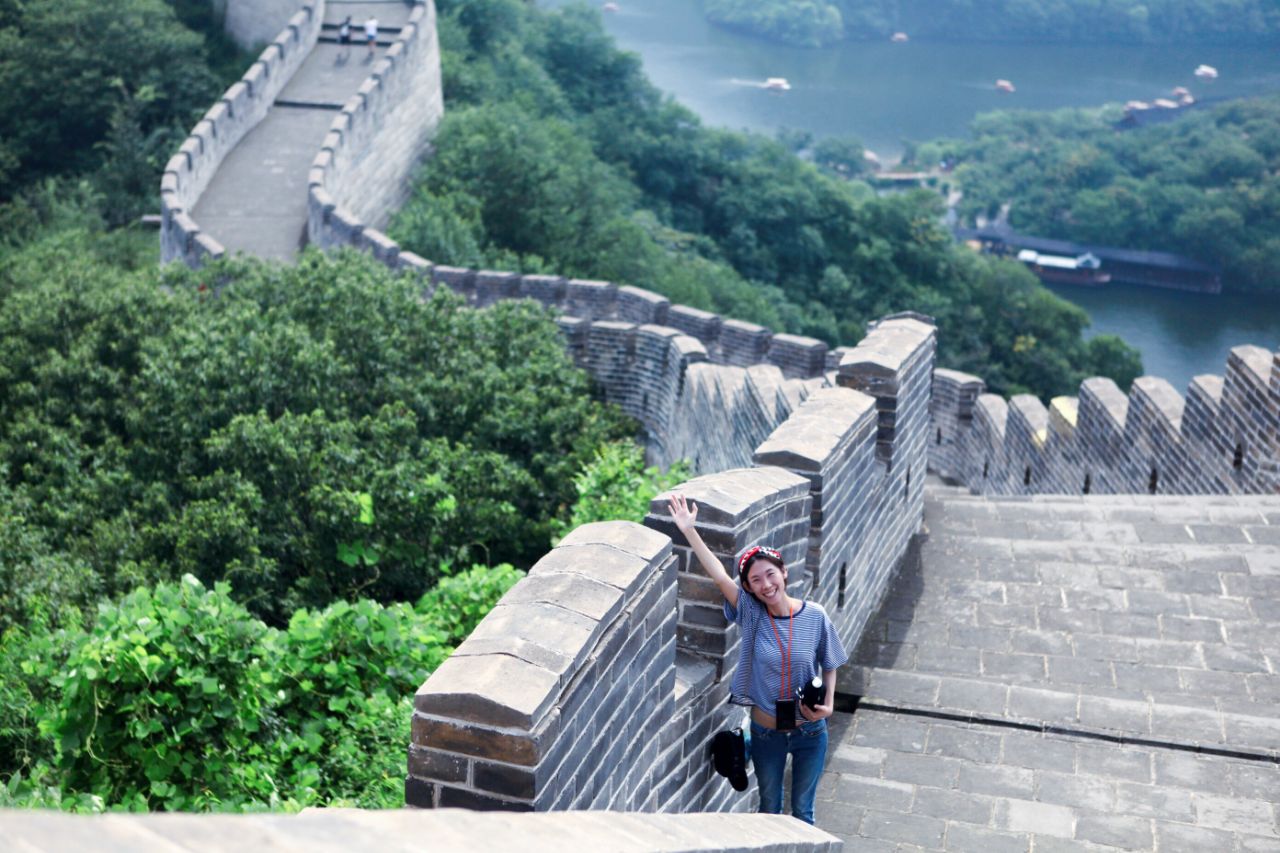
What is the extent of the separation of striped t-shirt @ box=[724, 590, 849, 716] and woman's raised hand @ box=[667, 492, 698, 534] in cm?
27

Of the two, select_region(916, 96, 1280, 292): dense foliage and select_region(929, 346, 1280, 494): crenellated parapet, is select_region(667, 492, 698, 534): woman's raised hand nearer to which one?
select_region(929, 346, 1280, 494): crenellated parapet

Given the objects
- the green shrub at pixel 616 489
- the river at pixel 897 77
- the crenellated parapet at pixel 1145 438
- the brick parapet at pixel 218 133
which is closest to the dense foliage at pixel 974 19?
the river at pixel 897 77

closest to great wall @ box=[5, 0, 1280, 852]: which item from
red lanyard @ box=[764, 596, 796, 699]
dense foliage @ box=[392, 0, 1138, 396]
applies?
red lanyard @ box=[764, 596, 796, 699]

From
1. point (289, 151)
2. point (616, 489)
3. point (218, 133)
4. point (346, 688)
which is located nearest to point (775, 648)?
point (346, 688)

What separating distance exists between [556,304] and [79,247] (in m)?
8.22

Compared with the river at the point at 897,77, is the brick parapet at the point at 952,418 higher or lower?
higher

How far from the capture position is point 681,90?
10350cm

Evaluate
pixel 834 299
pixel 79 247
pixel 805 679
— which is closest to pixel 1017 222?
pixel 834 299

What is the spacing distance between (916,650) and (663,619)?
2446 mm

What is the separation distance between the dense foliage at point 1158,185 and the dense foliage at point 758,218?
16.7 metres

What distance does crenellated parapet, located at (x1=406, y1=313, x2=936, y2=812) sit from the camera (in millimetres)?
3768

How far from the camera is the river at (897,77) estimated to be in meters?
97.0

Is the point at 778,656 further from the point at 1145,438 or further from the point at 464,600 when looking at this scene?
the point at 1145,438

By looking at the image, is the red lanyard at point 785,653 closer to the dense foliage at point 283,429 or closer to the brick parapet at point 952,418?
the dense foliage at point 283,429
